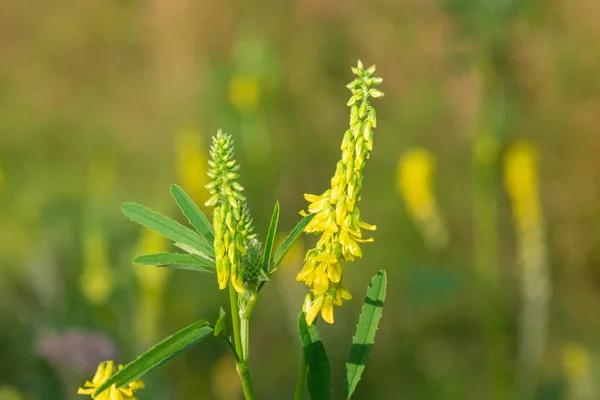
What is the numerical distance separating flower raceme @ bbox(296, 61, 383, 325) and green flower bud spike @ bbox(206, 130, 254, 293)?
2.7 inches

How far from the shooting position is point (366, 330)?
0.85 m

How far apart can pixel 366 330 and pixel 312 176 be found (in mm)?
3804

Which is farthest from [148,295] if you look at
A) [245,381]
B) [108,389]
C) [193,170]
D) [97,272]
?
[245,381]

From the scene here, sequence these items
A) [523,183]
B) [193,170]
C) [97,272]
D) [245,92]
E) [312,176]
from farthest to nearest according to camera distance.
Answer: [312,176] → [245,92] → [193,170] → [523,183] → [97,272]

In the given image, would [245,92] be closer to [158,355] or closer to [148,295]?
[148,295]

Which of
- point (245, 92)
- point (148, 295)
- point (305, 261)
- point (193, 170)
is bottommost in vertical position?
point (148, 295)

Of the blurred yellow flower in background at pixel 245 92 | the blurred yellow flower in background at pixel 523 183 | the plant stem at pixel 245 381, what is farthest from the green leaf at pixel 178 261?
the blurred yellow flower in background at pixel 245 92

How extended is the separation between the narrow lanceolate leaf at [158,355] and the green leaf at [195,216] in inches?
4.5

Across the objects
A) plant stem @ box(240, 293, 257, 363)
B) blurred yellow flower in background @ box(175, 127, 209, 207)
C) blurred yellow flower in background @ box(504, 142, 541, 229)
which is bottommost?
plant stem @ box(240, 293, 257, 363)

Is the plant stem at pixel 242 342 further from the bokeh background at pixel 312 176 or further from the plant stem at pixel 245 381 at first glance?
the bokeh background at pixel 312 176

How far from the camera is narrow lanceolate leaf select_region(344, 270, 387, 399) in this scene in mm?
838

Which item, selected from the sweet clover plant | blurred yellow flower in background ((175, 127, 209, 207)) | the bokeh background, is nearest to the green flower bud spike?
the sweet clover plant

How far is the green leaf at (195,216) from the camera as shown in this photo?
0.87 metres

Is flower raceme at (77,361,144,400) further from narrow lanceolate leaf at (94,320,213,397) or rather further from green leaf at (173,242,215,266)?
green leaf at (173,242,215,266)
